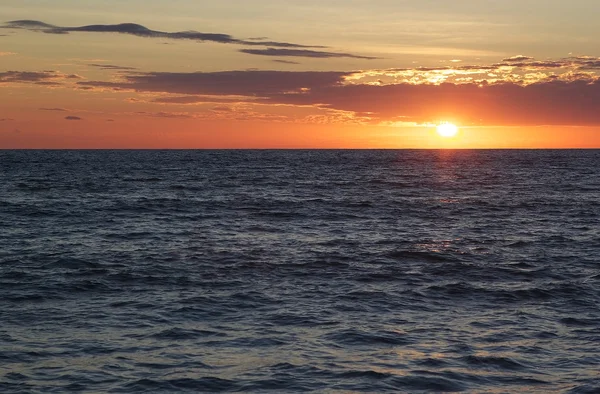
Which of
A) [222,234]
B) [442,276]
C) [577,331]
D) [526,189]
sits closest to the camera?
[577,331]

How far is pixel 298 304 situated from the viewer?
21656 millimetres

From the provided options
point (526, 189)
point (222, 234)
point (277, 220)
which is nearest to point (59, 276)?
point (222, 234)

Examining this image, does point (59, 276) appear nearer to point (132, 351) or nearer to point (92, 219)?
point (132, 351)

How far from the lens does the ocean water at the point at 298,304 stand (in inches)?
603

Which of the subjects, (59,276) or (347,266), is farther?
(347,266)

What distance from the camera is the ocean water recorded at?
15.3m

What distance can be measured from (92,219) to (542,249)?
26.1 meters

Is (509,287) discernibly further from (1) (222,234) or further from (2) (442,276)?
(1) (222,234)

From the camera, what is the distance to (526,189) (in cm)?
7494

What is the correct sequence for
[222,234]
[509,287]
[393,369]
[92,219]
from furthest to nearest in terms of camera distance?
1. [92,219]
2. [222,234]
3. [509,287]
4. [393,369]

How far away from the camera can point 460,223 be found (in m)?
44.4

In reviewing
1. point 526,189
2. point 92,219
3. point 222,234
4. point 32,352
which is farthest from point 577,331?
A: point 526,189

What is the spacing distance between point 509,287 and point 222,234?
1775 centimetres

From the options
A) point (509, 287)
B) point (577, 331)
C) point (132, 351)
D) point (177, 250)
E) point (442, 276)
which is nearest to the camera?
point (132, 351)
